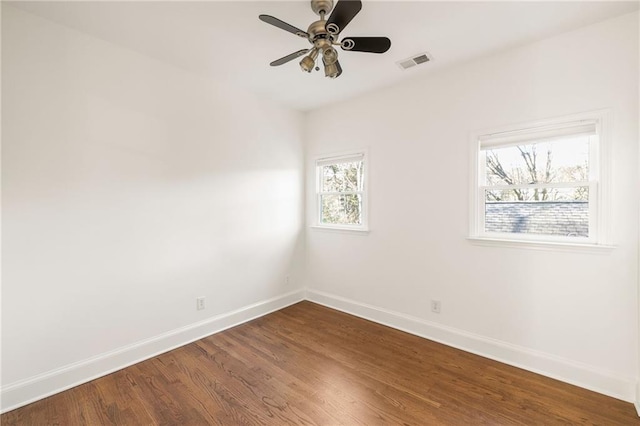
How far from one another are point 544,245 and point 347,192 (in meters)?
2.12

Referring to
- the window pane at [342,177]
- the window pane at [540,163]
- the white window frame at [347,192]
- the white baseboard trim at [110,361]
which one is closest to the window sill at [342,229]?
the white window frame at [347,192]

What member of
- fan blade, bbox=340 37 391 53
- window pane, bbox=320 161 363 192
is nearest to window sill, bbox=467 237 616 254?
window pane, bbox=320 161 363 192

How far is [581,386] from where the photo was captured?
2.15m

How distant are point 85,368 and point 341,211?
300 cm

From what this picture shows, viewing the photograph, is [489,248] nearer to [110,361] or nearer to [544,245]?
[544,245]

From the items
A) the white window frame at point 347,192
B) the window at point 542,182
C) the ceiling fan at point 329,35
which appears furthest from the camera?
the white window frame at point 347,192

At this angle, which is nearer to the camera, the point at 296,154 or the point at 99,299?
the point at 99,299

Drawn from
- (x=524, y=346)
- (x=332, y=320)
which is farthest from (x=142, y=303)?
(x=524, y=346)

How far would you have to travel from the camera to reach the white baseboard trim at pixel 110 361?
1.98 metres

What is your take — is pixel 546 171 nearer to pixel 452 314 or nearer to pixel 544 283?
pixel 544 283

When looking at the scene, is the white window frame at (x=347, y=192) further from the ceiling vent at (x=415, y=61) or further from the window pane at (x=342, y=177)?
the ceiling vent at (x=415, y=61)

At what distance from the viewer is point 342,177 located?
387 cm

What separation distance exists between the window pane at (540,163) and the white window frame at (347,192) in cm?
130

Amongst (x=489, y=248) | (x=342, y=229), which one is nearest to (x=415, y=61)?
(x=489, y=248)
